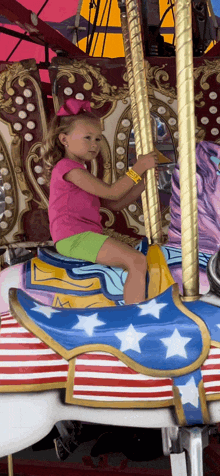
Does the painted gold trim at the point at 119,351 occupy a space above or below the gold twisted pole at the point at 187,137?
below

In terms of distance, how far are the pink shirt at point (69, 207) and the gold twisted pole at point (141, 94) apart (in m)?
0.41

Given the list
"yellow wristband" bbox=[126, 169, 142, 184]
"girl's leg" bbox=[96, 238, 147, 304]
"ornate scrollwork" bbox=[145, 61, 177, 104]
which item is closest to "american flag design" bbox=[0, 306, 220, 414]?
"girl's leg" bbox=[96, 238, 147, 304]

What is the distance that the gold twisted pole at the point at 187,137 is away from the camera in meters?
0.94

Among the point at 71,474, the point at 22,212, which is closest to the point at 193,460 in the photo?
the point at 71,474

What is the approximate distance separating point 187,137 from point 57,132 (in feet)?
3.07

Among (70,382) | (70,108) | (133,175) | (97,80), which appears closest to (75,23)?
(97,80)

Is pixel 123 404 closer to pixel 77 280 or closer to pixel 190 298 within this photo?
pixel 190 298

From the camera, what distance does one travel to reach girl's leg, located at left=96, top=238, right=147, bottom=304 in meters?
1.39

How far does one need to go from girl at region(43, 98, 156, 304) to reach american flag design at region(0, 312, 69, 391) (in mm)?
560

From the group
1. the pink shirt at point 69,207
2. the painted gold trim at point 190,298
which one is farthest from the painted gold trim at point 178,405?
the pink shirt at point 69,207

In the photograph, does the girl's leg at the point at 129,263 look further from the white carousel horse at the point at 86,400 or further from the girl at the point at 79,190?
the white carousel horse at the point at 86,400

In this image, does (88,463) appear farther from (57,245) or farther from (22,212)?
(22,212)

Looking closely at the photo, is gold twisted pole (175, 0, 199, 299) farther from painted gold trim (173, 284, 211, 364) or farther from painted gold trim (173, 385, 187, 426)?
painted gold trim (173, 385, 187, 426)

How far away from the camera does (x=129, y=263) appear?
1.45 meters
